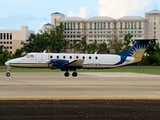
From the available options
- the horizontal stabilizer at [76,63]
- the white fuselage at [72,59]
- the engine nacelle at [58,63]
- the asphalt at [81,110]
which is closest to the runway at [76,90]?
the asphalt at [81,110]

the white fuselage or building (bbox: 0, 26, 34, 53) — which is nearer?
the white fuselage

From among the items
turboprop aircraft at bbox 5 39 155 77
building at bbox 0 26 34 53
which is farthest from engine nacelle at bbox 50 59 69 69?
building at bbox 0 26 34 53

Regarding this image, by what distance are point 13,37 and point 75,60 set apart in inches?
6144

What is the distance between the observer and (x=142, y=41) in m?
42.8

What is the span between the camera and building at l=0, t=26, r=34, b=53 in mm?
189375

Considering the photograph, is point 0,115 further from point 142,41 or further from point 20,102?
point 142,41

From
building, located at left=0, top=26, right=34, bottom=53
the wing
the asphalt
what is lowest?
the asphalt

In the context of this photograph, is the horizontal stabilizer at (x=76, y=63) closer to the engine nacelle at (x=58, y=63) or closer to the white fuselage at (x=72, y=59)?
the engine nacelle at (x=58, y=63)

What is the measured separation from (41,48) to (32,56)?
309ft

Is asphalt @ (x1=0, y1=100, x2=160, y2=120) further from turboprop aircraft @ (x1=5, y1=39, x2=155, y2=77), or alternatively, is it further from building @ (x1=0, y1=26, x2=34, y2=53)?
building @ (x1=0, y1=26, x2=34, y2=53)

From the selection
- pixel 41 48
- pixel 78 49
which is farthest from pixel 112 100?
pixel 78 49

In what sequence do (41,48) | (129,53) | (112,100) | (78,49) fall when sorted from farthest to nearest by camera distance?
1. (78,49)
2. (41,48)
3. (129,53)
4. (112,100)

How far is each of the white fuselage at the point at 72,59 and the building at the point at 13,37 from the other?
492 feet

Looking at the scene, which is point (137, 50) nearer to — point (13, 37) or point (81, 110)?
point (81, 110)
